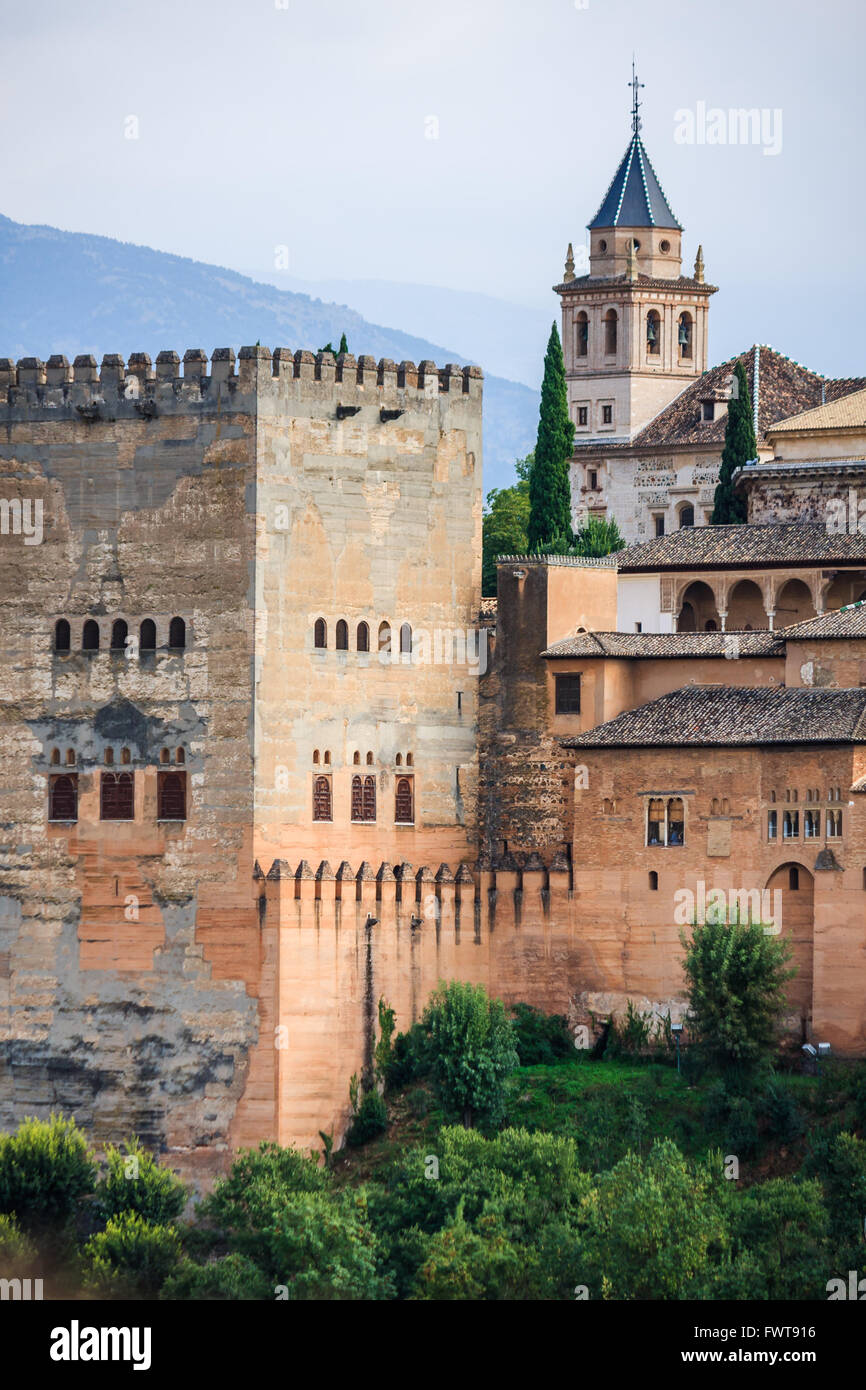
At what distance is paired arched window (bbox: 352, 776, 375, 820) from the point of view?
207ft

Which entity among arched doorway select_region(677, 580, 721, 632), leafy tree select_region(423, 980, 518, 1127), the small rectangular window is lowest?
leafy tree select_region(423, 980, 518, 1127)

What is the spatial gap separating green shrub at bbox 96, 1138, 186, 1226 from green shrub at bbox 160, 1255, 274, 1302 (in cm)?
202

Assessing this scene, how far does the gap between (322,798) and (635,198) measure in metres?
33.9

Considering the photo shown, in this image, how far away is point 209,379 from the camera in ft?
206

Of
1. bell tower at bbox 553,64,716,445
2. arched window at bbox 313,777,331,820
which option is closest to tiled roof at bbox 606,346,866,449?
bell tower at bbox 553,64,716,445

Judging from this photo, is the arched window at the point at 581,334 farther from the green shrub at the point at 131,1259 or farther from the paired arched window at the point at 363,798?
the green shrub at the point at 131,1259

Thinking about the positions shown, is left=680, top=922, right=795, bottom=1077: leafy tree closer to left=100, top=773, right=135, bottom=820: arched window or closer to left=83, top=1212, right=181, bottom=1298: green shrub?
left=83, top=1212, right=181, bottom=1298: green shrub

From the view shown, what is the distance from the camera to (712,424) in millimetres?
86250

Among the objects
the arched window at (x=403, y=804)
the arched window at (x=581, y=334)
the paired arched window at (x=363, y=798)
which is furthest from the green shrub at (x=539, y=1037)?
the arched window at (x=581, y=334)

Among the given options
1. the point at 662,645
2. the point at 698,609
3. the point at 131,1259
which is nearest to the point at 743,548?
the point at 698,609

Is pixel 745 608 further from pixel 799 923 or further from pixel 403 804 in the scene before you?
pixel 799 923
